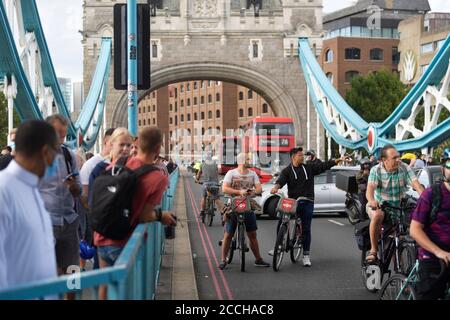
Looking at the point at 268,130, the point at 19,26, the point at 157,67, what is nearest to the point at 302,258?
the point at 19,26

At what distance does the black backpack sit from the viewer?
5.00 meters

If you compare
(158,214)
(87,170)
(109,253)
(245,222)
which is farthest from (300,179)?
(109,253)

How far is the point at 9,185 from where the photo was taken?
3375 millimetres

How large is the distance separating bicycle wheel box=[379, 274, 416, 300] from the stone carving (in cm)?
3980

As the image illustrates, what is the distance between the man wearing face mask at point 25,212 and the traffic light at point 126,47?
7396 mm

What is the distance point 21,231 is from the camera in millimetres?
3396

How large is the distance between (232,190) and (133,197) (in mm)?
4536

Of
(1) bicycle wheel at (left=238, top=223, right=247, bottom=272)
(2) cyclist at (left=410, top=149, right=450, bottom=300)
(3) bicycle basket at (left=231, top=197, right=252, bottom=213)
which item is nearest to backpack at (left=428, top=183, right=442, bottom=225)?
(2) cyclist at (left=410, top=149, right=450, bottom=300)

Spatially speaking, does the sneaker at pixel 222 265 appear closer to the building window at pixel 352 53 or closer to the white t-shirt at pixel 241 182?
the white t-shirt at pixel 241 182

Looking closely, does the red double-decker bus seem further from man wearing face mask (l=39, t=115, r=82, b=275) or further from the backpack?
the backpack

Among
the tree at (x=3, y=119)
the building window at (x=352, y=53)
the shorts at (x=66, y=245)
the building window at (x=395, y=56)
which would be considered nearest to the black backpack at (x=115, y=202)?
the shorts at (x=66, y=245)

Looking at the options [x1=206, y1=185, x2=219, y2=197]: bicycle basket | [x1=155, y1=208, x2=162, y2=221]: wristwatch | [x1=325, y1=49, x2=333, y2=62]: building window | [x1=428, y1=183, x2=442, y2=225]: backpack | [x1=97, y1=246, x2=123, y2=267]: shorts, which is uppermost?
[x1=325, y1=49, x2=333, y2=62]: building window

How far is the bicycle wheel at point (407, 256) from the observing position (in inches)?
267
